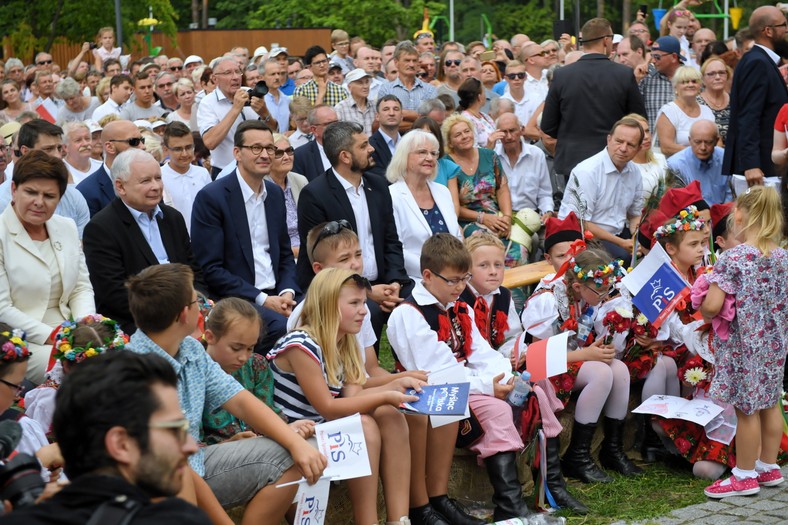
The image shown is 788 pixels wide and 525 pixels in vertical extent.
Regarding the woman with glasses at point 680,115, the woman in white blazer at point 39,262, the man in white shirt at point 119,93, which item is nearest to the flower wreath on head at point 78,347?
the woman in white blazer at point 39,262

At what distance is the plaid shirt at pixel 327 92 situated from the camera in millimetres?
11812

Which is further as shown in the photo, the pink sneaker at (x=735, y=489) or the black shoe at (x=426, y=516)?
the pink sneaker at (x=735, y=489)

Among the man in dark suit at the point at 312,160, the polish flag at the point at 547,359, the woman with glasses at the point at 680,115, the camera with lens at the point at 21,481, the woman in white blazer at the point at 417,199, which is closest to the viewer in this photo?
the camera with lens at the point at 21,481

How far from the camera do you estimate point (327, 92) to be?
12.0 meters

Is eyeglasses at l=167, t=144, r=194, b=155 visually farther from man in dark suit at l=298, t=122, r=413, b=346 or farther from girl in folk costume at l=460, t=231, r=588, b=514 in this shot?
girl in folk costume at l=460, t=231, r=588, b=514

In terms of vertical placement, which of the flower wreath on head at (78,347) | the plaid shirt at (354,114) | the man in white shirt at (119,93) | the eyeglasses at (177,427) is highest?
the man in white shirt at (119,93)

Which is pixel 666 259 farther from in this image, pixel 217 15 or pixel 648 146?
pixel 217 15

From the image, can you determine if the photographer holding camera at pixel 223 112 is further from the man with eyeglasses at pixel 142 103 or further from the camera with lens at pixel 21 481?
the camera with lens at pixel 21 481

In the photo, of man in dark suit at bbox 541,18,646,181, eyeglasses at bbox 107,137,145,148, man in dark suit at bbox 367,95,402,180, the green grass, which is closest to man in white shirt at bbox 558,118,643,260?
man in dark suit at bbox 541,18,646,181

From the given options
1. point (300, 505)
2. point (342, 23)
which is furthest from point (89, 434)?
point (342, 23)

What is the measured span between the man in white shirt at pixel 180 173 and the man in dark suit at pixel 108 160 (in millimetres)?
252

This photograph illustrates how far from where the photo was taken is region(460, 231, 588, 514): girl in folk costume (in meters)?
5.78

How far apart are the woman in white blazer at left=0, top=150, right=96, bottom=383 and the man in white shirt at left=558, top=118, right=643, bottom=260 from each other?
3799mm

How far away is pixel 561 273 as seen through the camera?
6.32m
